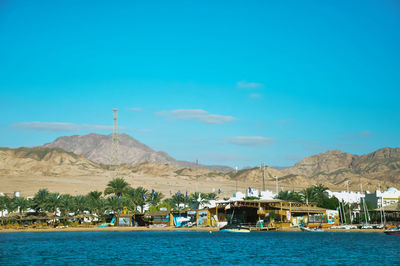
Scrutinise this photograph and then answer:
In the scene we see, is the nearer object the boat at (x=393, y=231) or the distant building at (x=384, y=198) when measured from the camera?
the boat at (x=393, y=231)

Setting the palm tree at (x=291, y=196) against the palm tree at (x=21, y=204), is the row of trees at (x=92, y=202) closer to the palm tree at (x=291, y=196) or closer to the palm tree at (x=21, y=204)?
the palm tree at (x=21, y=204)

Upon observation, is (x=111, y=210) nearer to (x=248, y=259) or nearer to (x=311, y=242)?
(x=311, y=242)

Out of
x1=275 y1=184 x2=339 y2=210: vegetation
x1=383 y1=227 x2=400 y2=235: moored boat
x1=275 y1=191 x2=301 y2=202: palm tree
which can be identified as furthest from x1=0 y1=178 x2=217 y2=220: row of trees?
x1=383 y1=227 x2=400 y2=235: moored boat

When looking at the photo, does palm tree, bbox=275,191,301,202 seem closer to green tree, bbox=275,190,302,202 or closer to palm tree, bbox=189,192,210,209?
green tree, bbox=275,190,302,202

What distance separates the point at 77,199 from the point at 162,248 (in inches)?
1955

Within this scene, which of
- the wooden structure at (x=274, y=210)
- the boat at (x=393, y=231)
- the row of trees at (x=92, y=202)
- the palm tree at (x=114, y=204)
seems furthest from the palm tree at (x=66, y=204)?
the boat at (x=393, y=231)

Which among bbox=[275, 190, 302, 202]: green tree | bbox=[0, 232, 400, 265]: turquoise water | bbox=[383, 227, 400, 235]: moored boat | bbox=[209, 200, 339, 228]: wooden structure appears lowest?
bbox=[0, 232, 400, 265]: turquoise water

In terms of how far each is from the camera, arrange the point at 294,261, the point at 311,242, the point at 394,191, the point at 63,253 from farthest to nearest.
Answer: the point at 394,191 < the point at 311,242 < the point at 63,253 < the point at 294,261

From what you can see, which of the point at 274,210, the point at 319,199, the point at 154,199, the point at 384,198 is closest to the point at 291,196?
the point at 319,199

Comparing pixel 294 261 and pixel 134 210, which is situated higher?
pixel 134 210

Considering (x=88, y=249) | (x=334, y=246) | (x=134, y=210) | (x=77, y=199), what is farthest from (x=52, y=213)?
(x=334, y=246)

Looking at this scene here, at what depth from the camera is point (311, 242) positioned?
75000mm

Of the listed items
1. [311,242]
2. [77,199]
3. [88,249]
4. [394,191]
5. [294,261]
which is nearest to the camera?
[294,261]

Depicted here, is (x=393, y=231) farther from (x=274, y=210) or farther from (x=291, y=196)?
(x=291, y=196)
